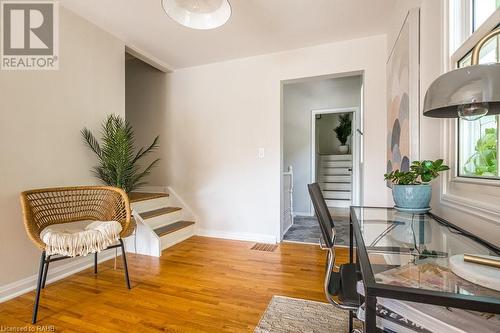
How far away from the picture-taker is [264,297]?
1760 mm

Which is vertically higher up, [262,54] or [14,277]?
[262,54]

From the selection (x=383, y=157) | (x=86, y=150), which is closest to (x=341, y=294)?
(x=383, y=157)

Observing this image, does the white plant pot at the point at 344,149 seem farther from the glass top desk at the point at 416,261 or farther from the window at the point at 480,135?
the window at the point at 480,135

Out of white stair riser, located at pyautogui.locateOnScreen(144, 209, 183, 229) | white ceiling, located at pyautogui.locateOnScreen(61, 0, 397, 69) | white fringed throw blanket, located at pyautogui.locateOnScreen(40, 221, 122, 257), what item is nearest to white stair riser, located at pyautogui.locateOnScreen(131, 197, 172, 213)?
white stair riser, located at pyautogui.locateOnScreen(144, 209, 183, 229)

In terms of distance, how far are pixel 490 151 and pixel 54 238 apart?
2360 mm

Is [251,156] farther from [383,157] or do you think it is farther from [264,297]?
[264,297]

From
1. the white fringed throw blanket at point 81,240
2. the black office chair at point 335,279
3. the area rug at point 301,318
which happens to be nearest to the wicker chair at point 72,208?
the white fringed throw blanket at point 81,240

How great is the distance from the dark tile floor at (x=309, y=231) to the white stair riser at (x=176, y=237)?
1292mm

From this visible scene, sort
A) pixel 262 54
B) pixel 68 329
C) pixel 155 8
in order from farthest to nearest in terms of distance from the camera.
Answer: pixel 262 54 < pixel 155 8 < pixel 68 329

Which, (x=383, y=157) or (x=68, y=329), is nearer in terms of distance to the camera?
(x=68, y=329)

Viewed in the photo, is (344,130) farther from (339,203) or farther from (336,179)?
(339,203)

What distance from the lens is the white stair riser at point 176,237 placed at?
277 cm

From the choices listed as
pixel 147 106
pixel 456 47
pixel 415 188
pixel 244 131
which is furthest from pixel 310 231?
pixel 147 106

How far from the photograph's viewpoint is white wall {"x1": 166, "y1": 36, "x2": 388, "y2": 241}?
8.65 feet
